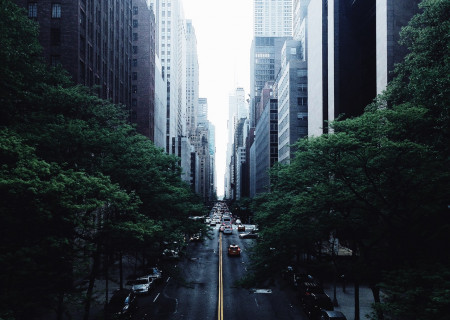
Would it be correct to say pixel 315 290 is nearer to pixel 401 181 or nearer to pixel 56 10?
pixel 401 181

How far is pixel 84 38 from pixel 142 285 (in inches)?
1103

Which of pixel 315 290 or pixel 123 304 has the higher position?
pixel 123 304

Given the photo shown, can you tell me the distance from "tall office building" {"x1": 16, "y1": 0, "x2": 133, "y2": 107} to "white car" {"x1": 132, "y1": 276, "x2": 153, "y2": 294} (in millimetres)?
16801

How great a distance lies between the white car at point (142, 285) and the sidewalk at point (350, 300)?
1543 cm

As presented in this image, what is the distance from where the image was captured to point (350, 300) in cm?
3353

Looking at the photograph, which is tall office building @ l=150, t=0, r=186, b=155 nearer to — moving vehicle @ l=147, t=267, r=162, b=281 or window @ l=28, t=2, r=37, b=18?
window @ l=28, t=2, r=37, b=18

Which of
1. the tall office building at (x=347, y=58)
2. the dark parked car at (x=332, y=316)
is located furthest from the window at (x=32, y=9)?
the dark parked car at (x=332, y=316)

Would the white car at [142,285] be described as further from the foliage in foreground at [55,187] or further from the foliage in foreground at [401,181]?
the foliage in foreground at [401,181]

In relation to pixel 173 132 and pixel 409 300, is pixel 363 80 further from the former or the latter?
pixel 173 132

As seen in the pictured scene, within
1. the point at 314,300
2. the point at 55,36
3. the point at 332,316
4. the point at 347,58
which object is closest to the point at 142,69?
the point at 55,36

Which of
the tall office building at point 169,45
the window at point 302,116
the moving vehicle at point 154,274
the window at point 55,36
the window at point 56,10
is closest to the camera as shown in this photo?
the moving vehicle at point 154,274

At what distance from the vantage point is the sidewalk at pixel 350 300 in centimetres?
2934

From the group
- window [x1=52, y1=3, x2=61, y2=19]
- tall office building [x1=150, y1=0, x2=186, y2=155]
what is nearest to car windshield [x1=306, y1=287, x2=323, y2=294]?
window [x1=52, y1=3, x2=61, y2=19]

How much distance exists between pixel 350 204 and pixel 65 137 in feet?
48.6
